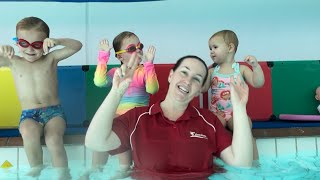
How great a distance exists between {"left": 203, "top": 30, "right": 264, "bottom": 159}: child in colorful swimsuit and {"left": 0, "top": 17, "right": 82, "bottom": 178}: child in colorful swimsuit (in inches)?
39.8

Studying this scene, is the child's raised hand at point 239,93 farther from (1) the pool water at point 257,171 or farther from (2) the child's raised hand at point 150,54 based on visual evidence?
(2) the child's raised hand at point 150,54

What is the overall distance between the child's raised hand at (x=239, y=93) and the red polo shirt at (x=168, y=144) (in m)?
0.19

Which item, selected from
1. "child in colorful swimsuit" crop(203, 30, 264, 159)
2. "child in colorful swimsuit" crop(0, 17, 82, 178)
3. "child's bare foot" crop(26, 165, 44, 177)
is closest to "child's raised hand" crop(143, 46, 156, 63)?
"child in colorful swimsuit" crop(203, 30, 264, 159)

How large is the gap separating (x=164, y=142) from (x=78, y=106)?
5.92 ft

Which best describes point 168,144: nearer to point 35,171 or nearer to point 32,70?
point 35,171

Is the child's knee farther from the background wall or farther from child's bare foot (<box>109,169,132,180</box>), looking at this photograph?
the background wall

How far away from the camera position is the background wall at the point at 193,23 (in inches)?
170

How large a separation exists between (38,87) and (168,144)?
1378 millimetres

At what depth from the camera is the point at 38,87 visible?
3.15 meters

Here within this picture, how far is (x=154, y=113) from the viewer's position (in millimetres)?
Answer: 2234

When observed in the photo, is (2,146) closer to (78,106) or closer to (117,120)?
(78,106)

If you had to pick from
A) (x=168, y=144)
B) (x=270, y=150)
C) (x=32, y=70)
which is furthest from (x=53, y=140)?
(x=270, y=150)

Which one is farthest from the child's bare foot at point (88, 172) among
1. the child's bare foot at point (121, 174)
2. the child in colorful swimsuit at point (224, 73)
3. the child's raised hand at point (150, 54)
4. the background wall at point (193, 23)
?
the background wall at point (193, 23)

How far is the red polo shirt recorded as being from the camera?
2143mm
